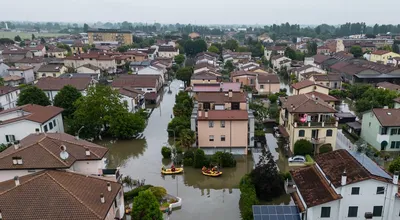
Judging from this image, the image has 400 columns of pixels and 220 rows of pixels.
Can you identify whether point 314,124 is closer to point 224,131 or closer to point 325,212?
point 224,131

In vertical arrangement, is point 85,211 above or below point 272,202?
above

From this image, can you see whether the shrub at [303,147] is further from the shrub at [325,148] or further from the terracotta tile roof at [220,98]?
the terracotta tile roof at [220,98]

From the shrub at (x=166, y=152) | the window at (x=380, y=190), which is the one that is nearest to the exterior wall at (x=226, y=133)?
the shrub at (x=166, y=152)

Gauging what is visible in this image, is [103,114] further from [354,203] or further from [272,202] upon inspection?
[354,203]

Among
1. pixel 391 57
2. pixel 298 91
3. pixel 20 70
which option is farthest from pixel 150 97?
pixel 391 57

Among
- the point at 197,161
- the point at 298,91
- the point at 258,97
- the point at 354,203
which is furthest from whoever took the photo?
the point at 258,97

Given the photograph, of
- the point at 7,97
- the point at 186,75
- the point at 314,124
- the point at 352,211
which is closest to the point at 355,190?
the point at 352,211
